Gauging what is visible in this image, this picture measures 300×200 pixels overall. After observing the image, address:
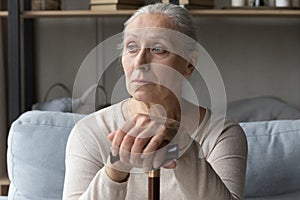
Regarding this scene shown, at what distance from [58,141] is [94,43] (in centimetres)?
137

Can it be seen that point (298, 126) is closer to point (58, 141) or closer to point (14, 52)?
point (58, 141)

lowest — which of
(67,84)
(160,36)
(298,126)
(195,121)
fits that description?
(67,84)

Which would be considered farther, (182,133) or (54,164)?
(54,164)

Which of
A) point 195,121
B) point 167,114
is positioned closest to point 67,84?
point 195,121

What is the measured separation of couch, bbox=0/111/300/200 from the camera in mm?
1709

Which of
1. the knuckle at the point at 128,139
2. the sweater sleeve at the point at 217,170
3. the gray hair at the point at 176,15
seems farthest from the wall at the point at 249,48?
the knuckle at the point at 128,139

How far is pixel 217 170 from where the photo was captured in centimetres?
140

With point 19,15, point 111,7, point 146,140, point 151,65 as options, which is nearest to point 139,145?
point 146,140

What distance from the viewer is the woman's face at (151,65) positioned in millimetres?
825

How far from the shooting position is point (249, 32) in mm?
2984

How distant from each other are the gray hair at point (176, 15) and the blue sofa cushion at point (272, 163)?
0.50 metres

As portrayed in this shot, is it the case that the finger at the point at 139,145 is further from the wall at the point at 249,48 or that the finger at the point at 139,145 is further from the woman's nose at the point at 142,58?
the wall at the point at 249,48

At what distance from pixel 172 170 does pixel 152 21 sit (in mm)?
298

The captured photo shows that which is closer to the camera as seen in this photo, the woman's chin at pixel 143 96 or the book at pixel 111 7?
the woman's chin at pixel 143 96
